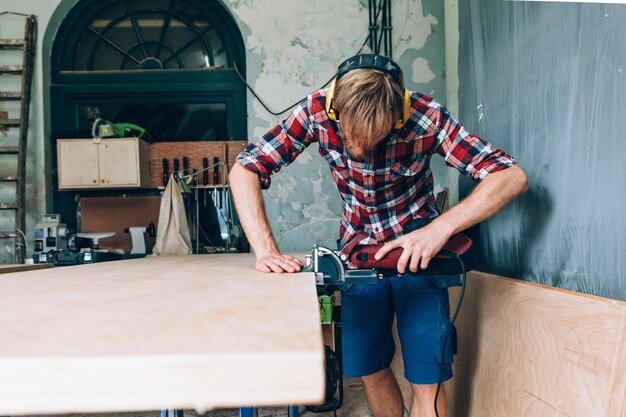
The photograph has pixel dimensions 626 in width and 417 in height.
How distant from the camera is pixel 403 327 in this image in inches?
63.8

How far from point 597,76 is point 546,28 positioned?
347 mm

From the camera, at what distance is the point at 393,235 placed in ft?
5.51

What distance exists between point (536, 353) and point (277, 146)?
3.37 ft

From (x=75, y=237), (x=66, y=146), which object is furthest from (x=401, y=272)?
(x=66, y=146)

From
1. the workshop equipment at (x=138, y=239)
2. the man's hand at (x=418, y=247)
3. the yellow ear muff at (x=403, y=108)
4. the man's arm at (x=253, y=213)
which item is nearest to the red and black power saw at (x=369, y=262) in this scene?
the man's hand at (x=418, y=247)

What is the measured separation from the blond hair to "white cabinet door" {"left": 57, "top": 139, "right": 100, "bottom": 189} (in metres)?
2.66

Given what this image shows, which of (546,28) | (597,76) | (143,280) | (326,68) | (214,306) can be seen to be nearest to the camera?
(214,306)

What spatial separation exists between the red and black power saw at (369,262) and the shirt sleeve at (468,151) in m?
0.25

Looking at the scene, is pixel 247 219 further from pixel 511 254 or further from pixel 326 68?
pixel 326 68

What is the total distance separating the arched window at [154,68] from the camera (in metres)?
3.82

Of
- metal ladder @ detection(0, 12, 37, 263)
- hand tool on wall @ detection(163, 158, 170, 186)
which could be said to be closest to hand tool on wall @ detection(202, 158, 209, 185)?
hand tool on wall @ detection(163, 158, 170, 186)

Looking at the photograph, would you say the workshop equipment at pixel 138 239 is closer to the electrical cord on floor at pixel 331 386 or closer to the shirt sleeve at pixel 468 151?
the electrical cord on floor at pixel 331 386

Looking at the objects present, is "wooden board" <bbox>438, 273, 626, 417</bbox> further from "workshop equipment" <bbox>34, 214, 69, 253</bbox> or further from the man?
"workshop equipment" <bbox>34, 214, 69, 253</bbox>

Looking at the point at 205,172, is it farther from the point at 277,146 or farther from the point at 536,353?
the point at 536,353
